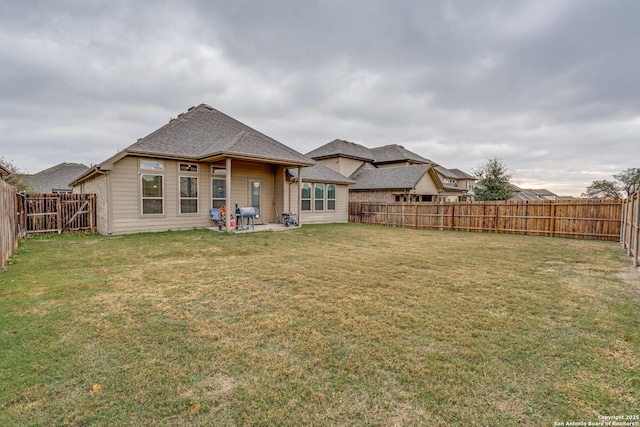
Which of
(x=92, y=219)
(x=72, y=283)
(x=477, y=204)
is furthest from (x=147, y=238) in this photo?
(x=477, y=204)

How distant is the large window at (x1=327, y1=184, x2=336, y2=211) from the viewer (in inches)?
722

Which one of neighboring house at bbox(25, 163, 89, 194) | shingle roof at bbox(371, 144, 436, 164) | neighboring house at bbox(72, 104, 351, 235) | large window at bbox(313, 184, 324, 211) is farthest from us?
shingle roof at bbox(371, 144, 436, 164)

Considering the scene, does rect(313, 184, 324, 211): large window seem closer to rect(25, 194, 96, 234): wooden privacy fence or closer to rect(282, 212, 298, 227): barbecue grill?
rect(282, 212, 298, 227): barbecue grill

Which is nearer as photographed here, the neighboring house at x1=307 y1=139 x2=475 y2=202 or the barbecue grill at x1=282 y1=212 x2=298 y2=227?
the barbecue grill at x1=282 y1=212 x2=298 y2=227

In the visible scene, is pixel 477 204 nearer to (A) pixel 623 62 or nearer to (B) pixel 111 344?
(A) pixel 623 62

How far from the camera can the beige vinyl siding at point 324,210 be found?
1585 centimetres

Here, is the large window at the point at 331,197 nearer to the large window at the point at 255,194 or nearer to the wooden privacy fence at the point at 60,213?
the large window at the point at 255,194

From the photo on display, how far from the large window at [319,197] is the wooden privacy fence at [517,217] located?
4.00 m

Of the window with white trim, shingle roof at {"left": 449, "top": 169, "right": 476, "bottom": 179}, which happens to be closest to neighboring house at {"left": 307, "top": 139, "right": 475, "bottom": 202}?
the window with white trim

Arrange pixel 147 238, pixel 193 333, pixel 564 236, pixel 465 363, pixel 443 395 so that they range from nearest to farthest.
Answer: pixel 443 395
pixel 465 363
pixel 193 333
pixel 147 238
pixel 564 236

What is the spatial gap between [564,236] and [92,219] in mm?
20662

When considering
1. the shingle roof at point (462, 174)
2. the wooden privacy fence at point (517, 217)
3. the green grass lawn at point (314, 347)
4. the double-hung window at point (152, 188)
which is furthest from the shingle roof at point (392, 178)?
the shingle roof at point (462, 174)

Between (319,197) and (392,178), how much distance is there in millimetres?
8184

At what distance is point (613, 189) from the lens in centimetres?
3728
